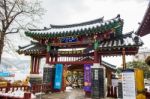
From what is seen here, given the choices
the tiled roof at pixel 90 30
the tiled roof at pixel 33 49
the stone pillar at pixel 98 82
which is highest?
the tiled roof at pixel 90 30

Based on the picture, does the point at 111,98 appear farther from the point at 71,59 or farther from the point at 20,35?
the point at 20,35

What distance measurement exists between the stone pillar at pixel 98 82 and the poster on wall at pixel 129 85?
665 centimetres

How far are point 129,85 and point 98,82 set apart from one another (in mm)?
6968

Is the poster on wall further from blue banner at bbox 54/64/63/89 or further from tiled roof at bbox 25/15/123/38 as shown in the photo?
blue banner at bbox 54/64/63/89

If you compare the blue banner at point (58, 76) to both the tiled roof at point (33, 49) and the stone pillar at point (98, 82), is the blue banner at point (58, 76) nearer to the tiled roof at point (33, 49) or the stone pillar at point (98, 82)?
the tiled roof at point (33, 49)

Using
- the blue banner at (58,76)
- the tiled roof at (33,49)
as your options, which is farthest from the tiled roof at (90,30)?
the blue banner at (58,76)

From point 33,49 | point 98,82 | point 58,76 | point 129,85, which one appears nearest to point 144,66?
point 58,76

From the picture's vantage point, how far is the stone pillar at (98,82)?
12.6m

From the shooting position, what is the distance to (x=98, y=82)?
1282cm

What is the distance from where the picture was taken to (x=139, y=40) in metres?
12.4

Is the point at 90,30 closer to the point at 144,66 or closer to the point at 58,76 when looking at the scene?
the point at 58,76

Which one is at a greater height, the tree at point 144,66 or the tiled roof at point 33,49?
the tiled roof at point 33,49

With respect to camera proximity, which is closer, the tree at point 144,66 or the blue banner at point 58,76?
the blue banner at point 58,76

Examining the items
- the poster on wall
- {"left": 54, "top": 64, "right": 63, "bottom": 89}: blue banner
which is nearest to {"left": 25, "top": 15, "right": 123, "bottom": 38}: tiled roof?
{"left": 54, "top": 64, "right": 63, "bottom": 89}: blue banner
